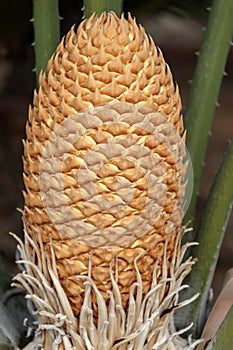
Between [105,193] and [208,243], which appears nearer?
[105,193]

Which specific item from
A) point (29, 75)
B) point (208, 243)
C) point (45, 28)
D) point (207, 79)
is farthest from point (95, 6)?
point (29, 75)

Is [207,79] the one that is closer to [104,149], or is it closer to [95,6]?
[95,6]

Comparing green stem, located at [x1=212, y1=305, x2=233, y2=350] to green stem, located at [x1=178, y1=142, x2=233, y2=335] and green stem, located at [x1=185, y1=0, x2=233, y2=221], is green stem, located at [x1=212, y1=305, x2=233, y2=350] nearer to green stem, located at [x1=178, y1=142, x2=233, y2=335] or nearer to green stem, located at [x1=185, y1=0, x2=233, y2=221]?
green stem, located at [x1=178, y1=142, x2=233, y2=335]

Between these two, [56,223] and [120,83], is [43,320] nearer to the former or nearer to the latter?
[56,223]

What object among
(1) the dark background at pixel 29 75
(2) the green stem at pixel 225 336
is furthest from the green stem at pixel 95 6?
(1) the dark background at pixel 29 75

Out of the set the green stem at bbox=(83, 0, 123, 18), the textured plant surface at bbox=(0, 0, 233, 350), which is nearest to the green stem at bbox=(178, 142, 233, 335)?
the textured plant surface at bbox=(0, 0, 233, 350)

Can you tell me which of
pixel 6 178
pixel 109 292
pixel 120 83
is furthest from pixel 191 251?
pixel 6 178
